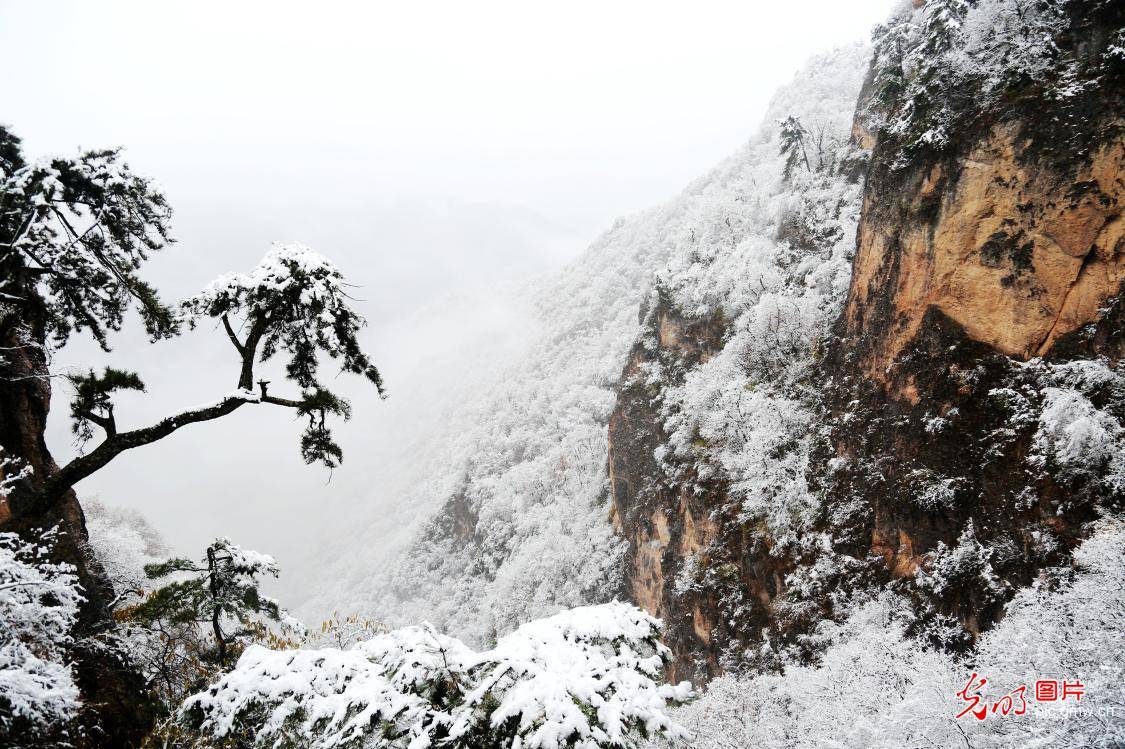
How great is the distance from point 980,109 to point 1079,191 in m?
3.87

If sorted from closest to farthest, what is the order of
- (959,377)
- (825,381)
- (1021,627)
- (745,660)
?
(1021,627)
(959,377)
(745,660)
(825,381)

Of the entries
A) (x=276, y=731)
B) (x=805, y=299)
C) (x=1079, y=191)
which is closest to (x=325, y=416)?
(x=276, y=731)

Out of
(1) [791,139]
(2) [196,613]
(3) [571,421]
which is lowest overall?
(3) [571,421]

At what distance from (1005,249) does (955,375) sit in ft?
11.3

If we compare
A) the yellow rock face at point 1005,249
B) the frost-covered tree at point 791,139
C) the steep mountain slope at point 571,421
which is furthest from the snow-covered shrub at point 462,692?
the frost-covered tree at point 791,139

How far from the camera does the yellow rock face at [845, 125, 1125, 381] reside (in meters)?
11.9

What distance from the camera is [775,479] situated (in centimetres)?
1859

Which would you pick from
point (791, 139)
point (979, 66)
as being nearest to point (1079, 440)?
point (979, 66)

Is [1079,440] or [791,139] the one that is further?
[791,139]

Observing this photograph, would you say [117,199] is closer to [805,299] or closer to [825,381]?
[825,381]

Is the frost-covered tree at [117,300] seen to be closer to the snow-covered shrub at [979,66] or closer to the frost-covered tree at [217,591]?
the frost-covered tree at [217,591]

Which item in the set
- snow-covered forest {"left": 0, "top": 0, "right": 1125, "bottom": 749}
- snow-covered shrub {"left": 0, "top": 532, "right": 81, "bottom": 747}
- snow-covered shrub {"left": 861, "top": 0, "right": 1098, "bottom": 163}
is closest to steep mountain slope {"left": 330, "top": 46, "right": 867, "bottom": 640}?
snow-covered forest {"left": 0, "top": 0, "right": 1125, "bottom": 749}

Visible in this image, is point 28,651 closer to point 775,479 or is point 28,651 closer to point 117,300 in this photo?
point 117,300

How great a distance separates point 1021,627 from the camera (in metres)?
10.2
